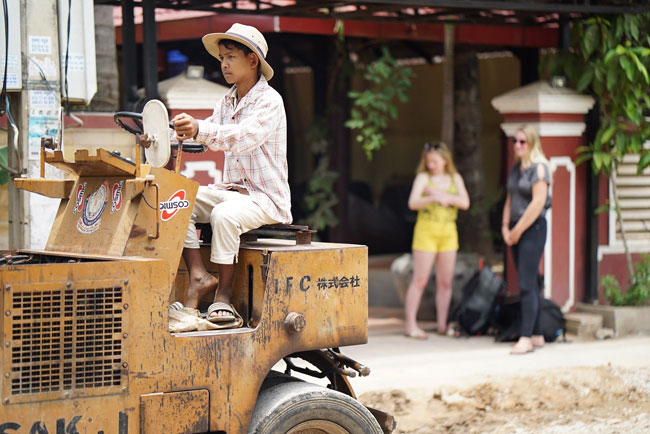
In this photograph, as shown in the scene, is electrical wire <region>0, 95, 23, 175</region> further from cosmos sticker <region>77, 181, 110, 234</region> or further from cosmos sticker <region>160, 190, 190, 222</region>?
cosmos sticker <region>160, 190, 190, 222</region>

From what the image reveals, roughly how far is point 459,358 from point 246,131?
407 centimetres

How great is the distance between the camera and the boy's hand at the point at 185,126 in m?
4.74

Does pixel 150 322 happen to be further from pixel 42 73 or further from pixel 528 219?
pixel 528 219

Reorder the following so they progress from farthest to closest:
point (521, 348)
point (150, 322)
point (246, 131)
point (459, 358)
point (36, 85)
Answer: point (521, 348), point (459, 358), point (36, 85), point (246, 131), point (150, 322)

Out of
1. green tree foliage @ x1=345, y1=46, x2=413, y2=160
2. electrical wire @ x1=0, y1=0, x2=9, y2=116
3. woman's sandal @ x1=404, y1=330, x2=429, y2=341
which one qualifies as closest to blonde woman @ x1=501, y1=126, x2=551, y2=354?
woman's sandal @ x1=404, y1=330, x2=429, y2=341

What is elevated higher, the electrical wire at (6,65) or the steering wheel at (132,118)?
the electrical wire at (6,65)

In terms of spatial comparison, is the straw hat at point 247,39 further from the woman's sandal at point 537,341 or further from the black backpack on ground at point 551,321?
the black backpack on ground at point 551,321

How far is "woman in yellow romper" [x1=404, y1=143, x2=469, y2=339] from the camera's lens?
30.6 ft

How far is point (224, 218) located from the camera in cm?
489

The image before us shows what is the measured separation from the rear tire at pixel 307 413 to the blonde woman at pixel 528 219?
13.2ft

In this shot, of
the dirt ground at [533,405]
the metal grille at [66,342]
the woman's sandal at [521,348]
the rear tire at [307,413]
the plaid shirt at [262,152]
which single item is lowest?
the dirt ground at [533,405]

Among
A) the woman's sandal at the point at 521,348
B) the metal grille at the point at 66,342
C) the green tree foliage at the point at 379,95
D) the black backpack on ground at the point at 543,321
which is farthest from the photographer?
the green tree foliage at the point at 379,95

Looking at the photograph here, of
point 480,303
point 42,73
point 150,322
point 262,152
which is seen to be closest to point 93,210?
point 150,322

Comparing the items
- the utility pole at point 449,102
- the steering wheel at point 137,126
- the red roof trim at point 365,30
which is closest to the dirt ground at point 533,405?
the steering wheel at point 137,126
